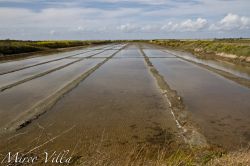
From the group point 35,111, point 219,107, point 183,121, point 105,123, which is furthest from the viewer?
point 219,107

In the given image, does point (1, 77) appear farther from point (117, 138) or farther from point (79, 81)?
point (117, 138)

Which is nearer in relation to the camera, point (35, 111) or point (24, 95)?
point (35, 111)

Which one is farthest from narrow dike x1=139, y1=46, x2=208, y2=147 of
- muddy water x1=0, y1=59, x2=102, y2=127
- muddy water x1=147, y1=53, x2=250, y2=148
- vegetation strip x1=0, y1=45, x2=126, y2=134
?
muddy water x1=0, y1=59, x2=102, y2=127

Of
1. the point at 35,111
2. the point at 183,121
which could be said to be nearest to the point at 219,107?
the point at 183,121

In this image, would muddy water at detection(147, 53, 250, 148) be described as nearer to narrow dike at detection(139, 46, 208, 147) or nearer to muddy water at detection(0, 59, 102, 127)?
narrow dike at detection(139, 46, 208, 147)

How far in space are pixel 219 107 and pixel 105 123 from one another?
12.5 ft

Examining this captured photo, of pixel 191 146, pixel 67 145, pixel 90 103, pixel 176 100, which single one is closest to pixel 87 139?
pixel 67 145

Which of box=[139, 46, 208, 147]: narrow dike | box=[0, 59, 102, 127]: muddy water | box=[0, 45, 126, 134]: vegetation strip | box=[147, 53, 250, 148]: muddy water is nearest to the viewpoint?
box=[139, 46, 208, 147]: narrow dike

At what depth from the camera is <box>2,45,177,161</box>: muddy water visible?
20.9ft

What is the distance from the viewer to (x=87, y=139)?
6.68 metres

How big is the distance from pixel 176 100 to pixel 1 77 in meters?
10.3

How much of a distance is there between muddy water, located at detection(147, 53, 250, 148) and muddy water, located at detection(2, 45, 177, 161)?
876 mm

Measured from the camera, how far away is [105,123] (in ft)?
26.1

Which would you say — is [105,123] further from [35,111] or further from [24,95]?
[24,95]
